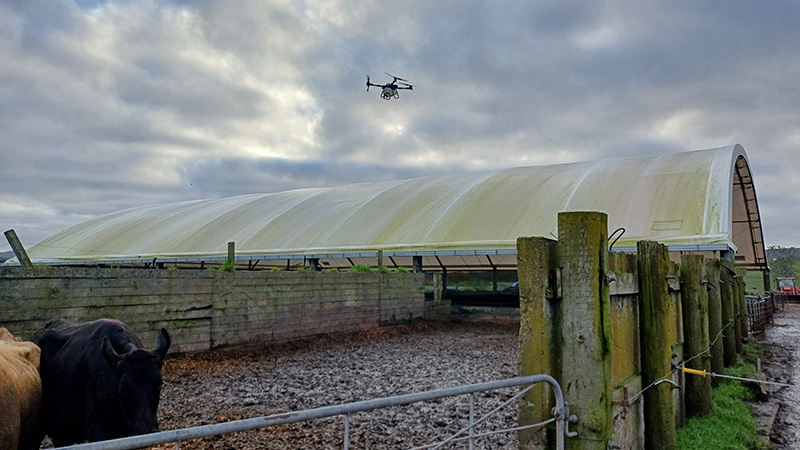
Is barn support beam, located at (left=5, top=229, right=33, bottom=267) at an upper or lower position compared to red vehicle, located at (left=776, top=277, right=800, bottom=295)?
upper

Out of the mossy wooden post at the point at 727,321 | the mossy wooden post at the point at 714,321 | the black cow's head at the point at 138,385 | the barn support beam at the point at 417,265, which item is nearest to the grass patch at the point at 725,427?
the mossy wooden post at the point at 714,321

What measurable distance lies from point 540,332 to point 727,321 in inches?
340

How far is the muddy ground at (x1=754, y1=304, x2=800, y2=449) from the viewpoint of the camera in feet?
20.4

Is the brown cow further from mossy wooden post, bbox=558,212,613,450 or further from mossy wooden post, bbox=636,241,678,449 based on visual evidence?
mossy wooden post, bbox=636,241,678,449

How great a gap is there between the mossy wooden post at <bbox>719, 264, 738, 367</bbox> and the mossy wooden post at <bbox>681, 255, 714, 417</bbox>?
3121mm

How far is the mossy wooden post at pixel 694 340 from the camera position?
6195 mm

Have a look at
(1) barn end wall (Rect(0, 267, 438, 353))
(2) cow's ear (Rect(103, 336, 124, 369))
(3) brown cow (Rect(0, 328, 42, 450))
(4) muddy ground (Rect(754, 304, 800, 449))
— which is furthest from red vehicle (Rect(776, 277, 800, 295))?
(3) brown cow (Rect(0, 328, 42, 450))

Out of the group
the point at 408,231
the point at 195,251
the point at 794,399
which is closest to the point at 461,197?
the point at 408,231

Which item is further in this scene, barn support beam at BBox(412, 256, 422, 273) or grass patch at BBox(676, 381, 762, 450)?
barn support beam at BBox(412, 256, 422, 273)

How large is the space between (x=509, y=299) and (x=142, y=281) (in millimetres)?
13890

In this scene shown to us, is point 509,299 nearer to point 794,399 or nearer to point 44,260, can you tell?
point 794,399

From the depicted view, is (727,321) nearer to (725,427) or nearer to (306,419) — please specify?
(725,427)

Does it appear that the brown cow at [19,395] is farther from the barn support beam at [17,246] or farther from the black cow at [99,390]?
the barn support beam at [17,246]

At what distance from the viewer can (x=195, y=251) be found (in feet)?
73.8
